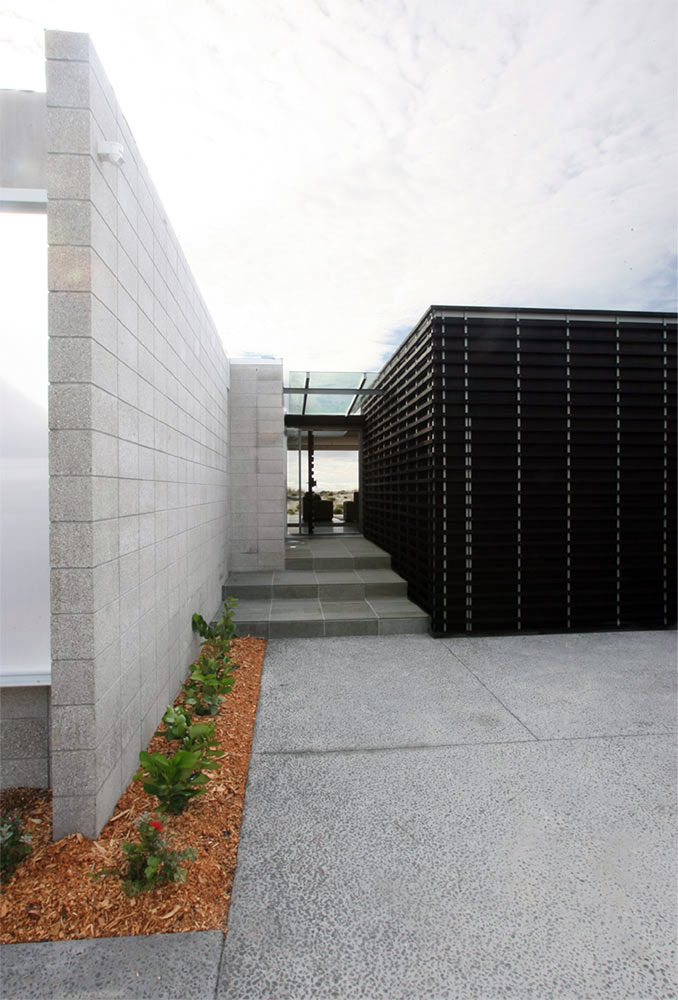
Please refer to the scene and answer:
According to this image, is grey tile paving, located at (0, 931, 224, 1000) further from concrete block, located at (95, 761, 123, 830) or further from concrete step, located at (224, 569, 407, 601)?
concrete step, located at (224, 569, 407, 601)

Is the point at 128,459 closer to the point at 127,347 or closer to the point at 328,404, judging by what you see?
the point at 127,347

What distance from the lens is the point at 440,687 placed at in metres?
3.86

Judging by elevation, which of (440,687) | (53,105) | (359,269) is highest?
(359,269)

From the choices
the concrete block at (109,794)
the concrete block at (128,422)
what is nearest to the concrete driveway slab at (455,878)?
the concrete block at (109,794)

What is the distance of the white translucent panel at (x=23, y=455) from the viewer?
7.25ft

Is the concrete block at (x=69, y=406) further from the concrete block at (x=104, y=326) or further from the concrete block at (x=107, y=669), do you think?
the concrete block at (x=107, y=669)

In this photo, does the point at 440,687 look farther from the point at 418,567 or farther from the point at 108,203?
the point at 108,203

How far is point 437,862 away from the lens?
6.51 ft

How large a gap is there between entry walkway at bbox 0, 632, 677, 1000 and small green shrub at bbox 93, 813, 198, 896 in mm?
182

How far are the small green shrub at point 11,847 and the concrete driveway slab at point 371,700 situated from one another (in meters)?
1.26

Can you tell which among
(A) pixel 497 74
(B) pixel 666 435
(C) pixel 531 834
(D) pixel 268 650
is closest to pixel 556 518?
(B) pixel 666 435

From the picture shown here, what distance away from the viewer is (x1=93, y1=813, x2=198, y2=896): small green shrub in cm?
175

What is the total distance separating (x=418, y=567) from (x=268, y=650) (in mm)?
2084

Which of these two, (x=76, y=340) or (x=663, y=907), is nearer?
(x=663, y=907)
